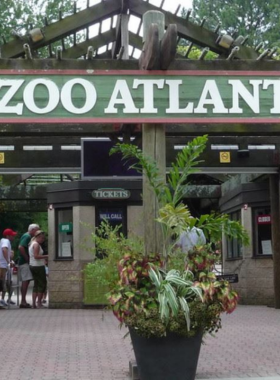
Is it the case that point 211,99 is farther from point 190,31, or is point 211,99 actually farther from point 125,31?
point 125,31

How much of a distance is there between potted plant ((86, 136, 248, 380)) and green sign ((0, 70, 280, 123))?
54 centimetres

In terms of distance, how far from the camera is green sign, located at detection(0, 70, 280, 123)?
8.77 metres

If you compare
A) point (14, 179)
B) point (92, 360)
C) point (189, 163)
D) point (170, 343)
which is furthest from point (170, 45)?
point (14, 179)

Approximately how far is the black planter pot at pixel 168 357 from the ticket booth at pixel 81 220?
10439 mm

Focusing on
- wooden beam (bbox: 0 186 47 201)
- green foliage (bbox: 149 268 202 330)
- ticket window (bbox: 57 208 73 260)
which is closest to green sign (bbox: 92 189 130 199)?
ticket window (bbox: 57 208 73 260)

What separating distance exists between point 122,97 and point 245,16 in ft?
197

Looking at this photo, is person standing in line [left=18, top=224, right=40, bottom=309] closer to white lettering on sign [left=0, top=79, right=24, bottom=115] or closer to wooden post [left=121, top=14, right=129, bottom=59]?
wooden post [left=121, top=14, right=129, bottom=59]

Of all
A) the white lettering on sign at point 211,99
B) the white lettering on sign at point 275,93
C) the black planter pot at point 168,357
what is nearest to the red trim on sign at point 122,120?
the white lettering on sign at point 211,99

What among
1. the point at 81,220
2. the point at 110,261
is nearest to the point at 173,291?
the point at 110,261

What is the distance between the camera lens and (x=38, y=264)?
61.2 feet

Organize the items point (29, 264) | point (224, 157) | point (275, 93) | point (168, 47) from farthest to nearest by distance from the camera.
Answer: point (29, 264) → point (224, 157) → point (275, 93) → point (168, 47)

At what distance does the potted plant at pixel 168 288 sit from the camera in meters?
7.78

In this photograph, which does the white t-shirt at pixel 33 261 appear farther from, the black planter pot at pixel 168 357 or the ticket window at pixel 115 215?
the black planter pot at pixel 168 357

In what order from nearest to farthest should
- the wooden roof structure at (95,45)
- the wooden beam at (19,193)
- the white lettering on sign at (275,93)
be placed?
1. the white lettering on sign at (275,93)
2. the wooden roof structure at (95,45)
3. the wooden beam at (19,193)
